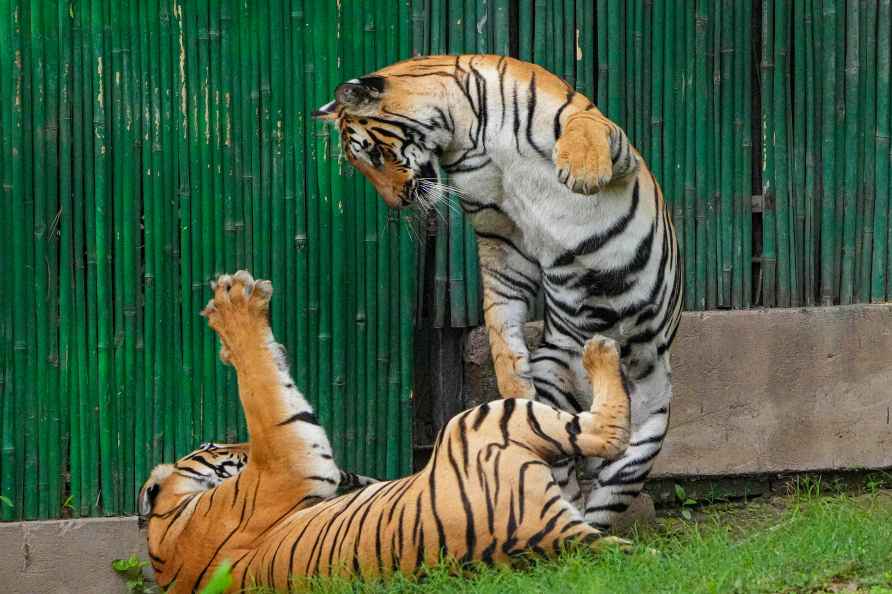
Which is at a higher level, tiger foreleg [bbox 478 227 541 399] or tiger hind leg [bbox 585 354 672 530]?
tiger foreleg [bbox 478 227 541 399]

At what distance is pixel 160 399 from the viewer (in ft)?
18.0

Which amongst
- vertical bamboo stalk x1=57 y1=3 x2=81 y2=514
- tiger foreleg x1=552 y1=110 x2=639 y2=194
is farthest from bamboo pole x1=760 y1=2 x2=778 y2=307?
vertical bamboo stalk x1=57 y1=3 x2=81 y2=514

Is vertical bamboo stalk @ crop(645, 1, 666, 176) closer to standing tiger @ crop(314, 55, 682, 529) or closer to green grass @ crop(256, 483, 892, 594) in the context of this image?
standing tiger @ crop(314, 55, 682, 529)

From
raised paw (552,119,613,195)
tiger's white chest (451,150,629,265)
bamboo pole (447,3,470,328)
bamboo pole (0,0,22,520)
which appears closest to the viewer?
raised paw (552,119,613,195)

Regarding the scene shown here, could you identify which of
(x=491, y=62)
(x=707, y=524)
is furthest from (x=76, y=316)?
(x=707, y=524)

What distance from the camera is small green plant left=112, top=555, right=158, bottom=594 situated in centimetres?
542

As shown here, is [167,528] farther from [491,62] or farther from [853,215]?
[853,215]

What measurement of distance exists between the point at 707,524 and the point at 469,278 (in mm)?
1505

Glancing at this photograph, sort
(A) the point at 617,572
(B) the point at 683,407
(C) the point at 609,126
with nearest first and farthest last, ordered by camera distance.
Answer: (A) the point at 617,572 < (C) the point at 609,126 < (B) the point at 683,407

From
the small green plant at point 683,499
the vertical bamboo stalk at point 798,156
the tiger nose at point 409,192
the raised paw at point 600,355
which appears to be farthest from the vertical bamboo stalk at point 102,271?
the vertical bamboo stalk at point 798,156

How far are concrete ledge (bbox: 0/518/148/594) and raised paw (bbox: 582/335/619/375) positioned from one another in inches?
84.9

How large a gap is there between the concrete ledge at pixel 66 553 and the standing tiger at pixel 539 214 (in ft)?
6.01

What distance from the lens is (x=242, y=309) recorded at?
15.8 ft

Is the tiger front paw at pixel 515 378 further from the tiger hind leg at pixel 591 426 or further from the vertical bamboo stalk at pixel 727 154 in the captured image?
the vertical bamboo stalk at pixel 727 154
